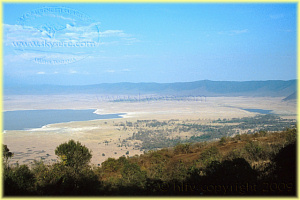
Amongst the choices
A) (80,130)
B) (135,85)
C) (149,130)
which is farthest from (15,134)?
(135,85)

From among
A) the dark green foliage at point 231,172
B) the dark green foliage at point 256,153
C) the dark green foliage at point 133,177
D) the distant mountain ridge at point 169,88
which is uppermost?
the distant mountain ridge at point 169,88

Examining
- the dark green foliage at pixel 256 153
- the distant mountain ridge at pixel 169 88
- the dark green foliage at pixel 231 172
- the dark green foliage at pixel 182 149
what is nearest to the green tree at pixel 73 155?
the dark green foliage at pixel 182 149

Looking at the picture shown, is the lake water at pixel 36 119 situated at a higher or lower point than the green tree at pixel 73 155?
higher

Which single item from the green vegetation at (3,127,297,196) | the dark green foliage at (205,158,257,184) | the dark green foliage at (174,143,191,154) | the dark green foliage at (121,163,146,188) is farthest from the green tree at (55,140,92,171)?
the dark green foliage at (205,158,257,184)

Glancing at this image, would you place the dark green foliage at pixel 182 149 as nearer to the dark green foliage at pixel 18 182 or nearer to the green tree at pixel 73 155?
the green tree at pixel 73 155

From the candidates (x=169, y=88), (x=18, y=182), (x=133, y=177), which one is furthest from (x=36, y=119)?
(x=169, y=88)

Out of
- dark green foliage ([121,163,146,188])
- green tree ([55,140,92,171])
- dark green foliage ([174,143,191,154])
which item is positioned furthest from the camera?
dark green foliage ([174,143,191,154])

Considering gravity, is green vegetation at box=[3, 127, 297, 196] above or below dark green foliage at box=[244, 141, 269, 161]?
below

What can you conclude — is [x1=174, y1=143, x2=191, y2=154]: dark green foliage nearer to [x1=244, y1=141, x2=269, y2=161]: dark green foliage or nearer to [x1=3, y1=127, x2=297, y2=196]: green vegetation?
[x1=244, y1=141, x2=269, y2=161]: dark green foliage
